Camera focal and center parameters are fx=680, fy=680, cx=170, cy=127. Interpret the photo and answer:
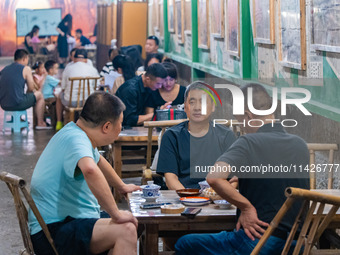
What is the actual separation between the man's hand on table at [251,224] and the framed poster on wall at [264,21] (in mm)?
3231

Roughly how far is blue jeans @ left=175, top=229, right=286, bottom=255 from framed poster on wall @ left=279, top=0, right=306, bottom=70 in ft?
7.61

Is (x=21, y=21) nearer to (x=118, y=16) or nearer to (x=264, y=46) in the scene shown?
(x=118, y=16)

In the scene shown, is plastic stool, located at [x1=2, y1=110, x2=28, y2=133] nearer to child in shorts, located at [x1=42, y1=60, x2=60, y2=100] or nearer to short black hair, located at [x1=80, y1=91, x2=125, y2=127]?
child in shorts, located at [x1=42, y1=60, x2=60, y2=100]

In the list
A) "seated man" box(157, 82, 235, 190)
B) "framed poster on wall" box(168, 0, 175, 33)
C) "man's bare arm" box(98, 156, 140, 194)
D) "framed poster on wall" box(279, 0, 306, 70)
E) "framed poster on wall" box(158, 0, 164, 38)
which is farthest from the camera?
"framed poster on wall" box(158, 0, 164, 38)

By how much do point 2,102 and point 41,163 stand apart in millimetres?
8023

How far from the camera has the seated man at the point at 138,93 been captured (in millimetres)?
6512

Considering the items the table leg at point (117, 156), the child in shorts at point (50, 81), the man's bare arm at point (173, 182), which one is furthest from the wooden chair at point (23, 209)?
the child in shorts at point (50, 81)

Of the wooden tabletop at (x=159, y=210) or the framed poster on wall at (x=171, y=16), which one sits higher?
the framed poster on wall at (x=171, y=16)

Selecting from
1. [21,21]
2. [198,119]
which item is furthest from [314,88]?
[21,21]

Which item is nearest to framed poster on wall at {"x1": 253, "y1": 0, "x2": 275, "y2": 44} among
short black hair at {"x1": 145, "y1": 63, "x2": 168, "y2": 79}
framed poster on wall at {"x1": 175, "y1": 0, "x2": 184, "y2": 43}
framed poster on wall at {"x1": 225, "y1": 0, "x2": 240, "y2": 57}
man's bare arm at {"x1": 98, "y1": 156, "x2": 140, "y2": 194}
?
framed poster on wall at {"x1": 225, "y1": 0, "x2": 240, "y2": 57}

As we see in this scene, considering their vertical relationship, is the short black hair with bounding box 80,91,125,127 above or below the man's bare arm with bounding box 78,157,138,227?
above

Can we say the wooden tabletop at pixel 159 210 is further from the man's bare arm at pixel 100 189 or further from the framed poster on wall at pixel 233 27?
the framed poster on wall at pixel 233 27

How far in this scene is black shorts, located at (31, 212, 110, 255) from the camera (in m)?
3.19

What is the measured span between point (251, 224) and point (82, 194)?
0.85 metres
